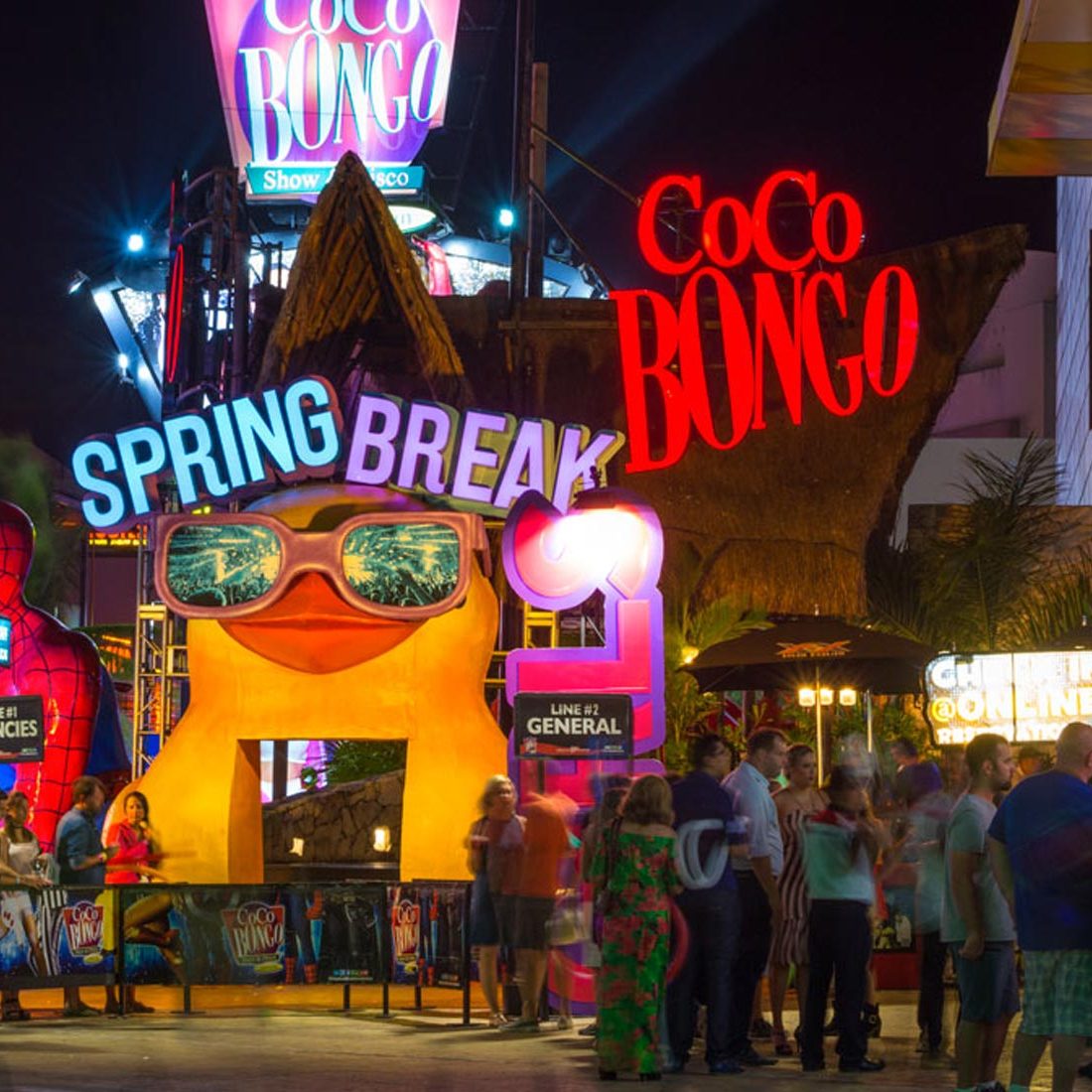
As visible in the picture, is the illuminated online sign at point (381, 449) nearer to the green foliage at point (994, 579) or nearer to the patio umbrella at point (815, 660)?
the patio umbrella at point (815, 660)

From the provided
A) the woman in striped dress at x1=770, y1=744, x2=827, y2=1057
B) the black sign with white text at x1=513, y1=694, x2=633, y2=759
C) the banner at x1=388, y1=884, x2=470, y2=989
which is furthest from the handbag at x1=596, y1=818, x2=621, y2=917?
the banner at x1=388, y1=884, x2=470, y2=989

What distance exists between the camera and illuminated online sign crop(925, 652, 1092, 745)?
53.8 feet

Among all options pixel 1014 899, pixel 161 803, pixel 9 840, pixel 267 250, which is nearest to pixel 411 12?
pixel 267 250

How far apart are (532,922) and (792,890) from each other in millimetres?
2011

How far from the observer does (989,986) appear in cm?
945

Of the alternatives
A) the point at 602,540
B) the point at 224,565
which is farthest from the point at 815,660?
the point at 224,565

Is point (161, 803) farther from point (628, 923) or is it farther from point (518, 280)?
point (518, 280)

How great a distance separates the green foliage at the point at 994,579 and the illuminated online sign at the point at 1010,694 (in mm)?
7069

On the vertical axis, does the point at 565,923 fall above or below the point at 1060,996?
above

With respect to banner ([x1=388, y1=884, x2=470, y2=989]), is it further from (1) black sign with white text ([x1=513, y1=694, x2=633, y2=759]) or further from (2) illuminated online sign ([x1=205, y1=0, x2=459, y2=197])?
(2) illuminated online sign ([x1=205, y1=0, x2=459, y2=197])

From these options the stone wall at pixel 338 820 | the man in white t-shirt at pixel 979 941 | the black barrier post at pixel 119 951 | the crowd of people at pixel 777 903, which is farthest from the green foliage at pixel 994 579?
the man in white t-shirt at pixel 979 941

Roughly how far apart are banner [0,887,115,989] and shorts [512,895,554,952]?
3173mm

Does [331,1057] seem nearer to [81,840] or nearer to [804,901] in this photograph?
[804,901]

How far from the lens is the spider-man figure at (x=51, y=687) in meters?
20.7
